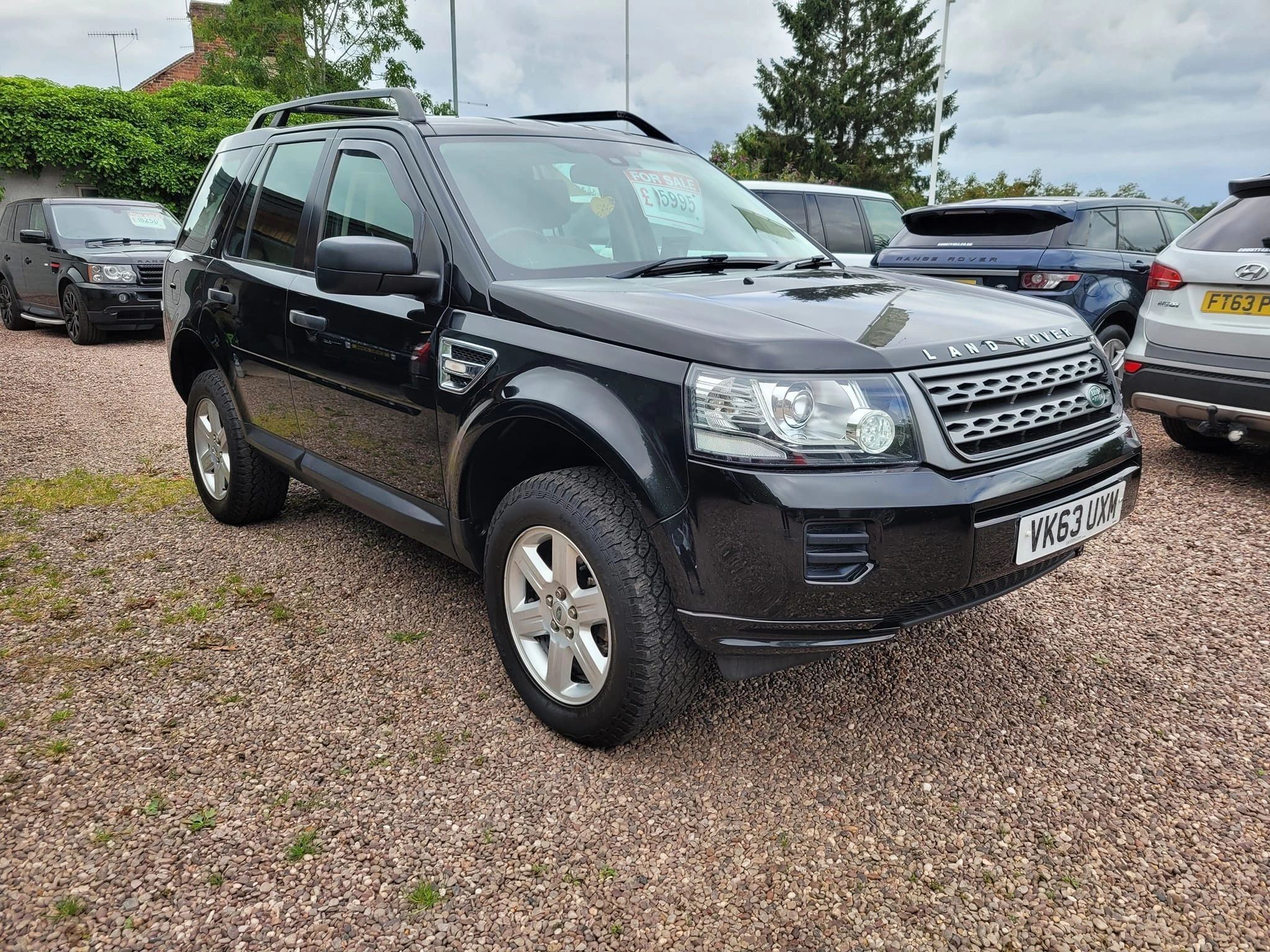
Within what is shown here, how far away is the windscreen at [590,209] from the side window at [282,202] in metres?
0.84

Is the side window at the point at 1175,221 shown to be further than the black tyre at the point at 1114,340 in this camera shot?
Yes

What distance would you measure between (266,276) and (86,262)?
8.85m

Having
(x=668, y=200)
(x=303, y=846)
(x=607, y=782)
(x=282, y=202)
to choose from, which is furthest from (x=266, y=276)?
(x=607, y=782)

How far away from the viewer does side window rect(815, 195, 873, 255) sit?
31.1 feet

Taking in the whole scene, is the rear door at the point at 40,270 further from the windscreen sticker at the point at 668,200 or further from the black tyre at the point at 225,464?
the windscreen sticker at the point at 668,200

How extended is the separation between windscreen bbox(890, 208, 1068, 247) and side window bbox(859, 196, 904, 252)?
1.94 metres

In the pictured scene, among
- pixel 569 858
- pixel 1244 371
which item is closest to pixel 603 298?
pixel 569 858

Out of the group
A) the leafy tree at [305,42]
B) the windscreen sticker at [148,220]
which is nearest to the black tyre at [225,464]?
the windscreen sticker at [148,220]

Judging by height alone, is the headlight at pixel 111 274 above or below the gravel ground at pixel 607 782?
above

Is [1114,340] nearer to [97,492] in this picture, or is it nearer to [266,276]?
[266,276]

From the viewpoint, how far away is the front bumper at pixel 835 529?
6.70ft

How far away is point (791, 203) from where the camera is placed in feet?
30.4

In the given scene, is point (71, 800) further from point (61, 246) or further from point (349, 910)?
point (61, 246)

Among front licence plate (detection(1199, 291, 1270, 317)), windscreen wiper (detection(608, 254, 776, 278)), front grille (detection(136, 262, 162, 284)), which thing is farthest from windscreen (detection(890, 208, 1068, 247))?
front grille (detection(136, 262, 162, 284))
